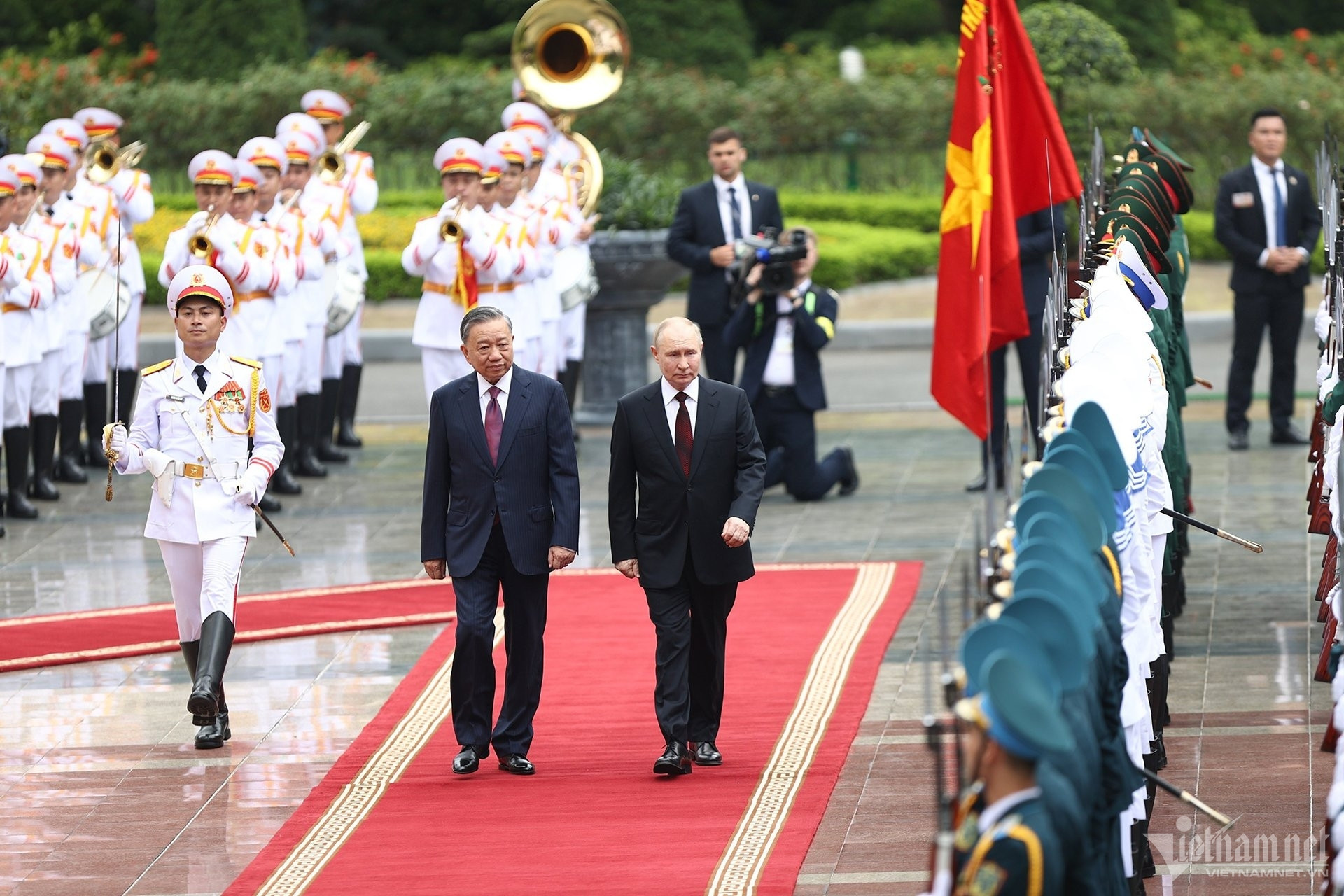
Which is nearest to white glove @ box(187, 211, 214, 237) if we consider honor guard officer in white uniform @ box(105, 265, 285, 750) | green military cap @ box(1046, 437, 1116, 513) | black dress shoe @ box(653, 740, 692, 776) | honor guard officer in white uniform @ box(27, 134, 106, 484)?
honor guard officer in white uniform @ box(27, 134, 106, 484)

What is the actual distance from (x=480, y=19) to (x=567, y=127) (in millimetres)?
21407

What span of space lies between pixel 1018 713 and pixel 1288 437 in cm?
1026

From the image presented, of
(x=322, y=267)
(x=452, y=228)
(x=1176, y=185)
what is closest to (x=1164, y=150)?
(x=1176, y=185)

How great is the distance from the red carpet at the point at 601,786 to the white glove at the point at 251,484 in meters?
0.94

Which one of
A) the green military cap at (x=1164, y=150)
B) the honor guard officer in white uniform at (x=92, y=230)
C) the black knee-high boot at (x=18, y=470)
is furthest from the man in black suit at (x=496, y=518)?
the honor guard officer in white uniform at (x=92, y=230)

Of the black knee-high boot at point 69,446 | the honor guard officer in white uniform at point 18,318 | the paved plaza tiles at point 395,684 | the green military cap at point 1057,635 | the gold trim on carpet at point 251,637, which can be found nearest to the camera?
the green military cap at point 1057,635

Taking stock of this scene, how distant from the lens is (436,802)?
24.0 feet

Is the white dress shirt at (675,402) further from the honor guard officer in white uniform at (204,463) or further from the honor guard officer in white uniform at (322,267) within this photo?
the honor guard officer in white uniform at (322,267)

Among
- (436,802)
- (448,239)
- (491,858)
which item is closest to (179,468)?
(436,802)

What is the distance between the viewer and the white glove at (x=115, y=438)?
7656 mm

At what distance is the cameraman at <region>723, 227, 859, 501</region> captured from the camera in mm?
12242

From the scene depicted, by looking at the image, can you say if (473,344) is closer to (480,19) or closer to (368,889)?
(368,889)

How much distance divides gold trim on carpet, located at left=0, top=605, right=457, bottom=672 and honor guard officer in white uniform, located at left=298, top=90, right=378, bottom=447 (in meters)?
4.43

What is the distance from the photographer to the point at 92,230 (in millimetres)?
13234
